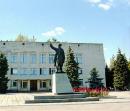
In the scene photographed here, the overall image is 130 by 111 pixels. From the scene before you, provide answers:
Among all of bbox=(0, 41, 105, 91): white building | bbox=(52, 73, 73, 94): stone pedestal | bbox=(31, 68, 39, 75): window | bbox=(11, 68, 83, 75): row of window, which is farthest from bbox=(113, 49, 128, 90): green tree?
bbox=(52, 73, 73, 94): stone pedestal

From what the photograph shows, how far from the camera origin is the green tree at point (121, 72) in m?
47.2

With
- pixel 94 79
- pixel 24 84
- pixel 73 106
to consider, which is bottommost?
pixel 73 106

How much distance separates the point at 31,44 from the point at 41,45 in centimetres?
187

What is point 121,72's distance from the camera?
47.5 meters

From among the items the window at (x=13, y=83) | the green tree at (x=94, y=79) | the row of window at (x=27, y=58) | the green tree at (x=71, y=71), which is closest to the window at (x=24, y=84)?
the window at (x=13, y=83)

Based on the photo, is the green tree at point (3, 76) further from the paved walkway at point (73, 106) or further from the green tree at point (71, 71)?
the paved walkway at point (73, 106)

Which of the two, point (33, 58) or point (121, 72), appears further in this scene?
point (33, 58)

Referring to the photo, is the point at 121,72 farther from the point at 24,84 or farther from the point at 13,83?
the point at 13,83

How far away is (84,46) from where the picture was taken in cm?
5584

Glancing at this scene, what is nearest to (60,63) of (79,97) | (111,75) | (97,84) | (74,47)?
(79,97)

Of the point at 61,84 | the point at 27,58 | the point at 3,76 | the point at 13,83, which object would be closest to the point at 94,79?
the point at 27,58

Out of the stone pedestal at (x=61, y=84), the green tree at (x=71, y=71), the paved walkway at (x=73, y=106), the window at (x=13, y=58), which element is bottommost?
the paved walkway at (x=73, y=106)

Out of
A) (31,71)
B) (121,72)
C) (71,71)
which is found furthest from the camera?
(31,71)

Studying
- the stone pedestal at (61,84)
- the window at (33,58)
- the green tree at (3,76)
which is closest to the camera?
the stone pedestal at (61,84)
